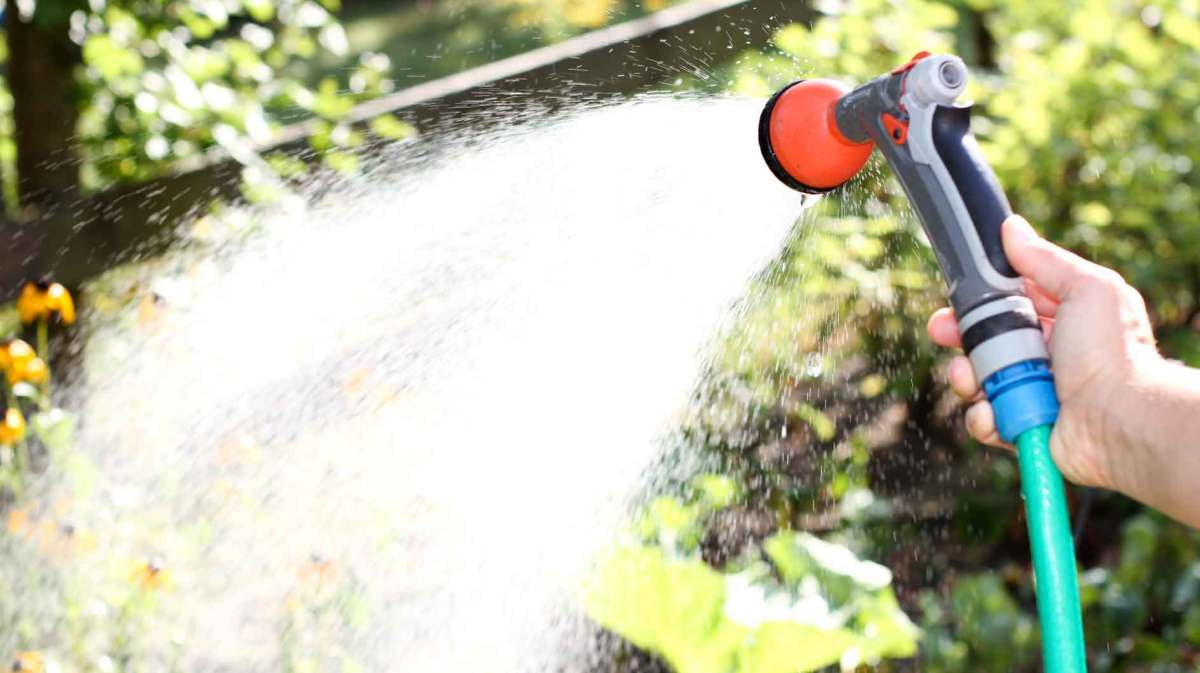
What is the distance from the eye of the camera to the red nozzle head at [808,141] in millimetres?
1321

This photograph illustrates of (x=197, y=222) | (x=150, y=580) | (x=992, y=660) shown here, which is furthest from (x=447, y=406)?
(x=992, y=660)

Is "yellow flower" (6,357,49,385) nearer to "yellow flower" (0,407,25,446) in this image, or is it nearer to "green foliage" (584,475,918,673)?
"yellow flower" (0,407,25,446)

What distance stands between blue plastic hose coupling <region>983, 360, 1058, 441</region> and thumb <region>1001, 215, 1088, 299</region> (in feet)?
0.34

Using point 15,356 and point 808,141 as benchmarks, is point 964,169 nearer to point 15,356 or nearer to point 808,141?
point 808,141

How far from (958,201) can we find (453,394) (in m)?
1.12

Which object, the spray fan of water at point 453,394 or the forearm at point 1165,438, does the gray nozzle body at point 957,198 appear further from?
the spray fan of water at point 453,394

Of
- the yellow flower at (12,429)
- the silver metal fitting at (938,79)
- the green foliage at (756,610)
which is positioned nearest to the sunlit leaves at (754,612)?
the green foliage at (756,610)

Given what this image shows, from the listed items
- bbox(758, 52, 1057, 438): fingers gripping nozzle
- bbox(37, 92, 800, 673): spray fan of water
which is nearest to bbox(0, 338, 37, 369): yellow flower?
bbox(37, 92, 800, 673): spray fan of water

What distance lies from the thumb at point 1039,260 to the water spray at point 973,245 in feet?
0.04

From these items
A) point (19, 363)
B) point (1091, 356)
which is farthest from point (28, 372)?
point (1091, 356)

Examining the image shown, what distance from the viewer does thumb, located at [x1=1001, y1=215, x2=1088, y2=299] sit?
3.87 feet

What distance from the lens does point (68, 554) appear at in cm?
195

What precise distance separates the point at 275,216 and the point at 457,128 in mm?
426

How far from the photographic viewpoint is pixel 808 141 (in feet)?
4.34
